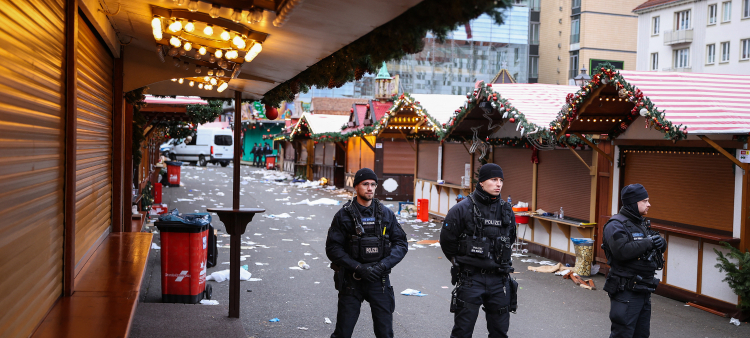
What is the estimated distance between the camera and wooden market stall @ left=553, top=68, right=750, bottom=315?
8.31 m

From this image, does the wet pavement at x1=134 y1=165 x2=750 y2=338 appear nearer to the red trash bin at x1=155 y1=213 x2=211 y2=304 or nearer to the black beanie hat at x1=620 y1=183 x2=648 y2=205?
the red trash bin at x1=155 y1=213 x2=211 y2=304

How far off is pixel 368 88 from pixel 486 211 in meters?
63.8

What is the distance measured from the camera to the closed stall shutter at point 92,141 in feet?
17.2

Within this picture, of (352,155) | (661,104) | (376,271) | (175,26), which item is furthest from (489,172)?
(352,155)

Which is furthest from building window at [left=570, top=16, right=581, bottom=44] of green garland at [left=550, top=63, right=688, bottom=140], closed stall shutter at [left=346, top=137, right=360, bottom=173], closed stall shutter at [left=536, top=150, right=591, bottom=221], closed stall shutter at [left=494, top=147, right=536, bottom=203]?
green garland at [left=550, top=63, right=688, bottom=140]

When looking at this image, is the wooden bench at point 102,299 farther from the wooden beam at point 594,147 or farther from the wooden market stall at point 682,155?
the wooden beam at point 594,147

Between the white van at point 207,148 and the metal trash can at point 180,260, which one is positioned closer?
the metal trash can at point 180,260

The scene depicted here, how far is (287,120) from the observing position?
5100 cm

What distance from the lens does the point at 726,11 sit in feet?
147

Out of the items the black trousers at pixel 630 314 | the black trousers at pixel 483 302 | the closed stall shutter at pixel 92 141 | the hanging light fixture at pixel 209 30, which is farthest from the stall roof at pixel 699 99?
the closed stall shutter at pixel 92 141

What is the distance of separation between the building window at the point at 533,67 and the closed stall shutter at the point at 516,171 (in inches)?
2216

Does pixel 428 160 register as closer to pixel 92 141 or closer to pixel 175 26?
pixel 92 141

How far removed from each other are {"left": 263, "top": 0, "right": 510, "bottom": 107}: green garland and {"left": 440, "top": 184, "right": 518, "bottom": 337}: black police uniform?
1647 mm

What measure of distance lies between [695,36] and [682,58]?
2.29 metres
